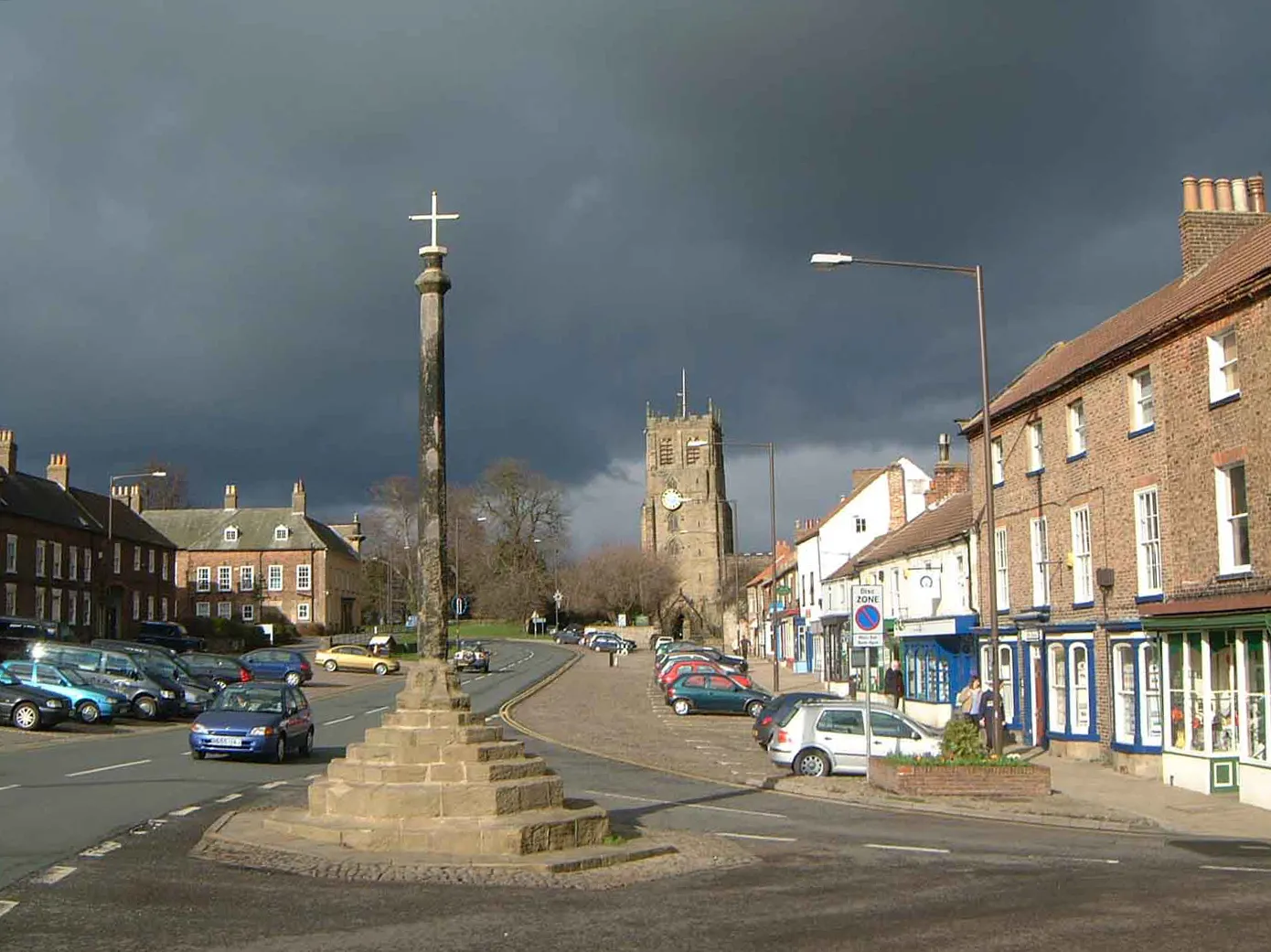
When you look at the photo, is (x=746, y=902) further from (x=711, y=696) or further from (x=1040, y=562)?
(x=711, y=696)

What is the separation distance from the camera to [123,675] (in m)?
38.1

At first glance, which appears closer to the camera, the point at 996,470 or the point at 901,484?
the point at 996,470

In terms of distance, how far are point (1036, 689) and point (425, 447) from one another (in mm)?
18561

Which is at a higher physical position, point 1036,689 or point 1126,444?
point 1126,444

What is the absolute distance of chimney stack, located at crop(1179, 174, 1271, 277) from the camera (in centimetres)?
2717

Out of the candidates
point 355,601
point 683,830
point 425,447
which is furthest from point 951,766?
point 355,601

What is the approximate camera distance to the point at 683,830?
53.0 feet

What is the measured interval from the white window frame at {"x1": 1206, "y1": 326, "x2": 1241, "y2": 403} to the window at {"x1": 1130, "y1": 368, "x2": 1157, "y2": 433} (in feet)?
7.51

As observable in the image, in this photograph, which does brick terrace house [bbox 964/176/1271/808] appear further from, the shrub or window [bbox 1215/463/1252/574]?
the shrub

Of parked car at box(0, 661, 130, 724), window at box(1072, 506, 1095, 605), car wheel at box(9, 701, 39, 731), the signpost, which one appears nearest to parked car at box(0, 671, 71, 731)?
car wheel at box(9, 701, 39, 731)

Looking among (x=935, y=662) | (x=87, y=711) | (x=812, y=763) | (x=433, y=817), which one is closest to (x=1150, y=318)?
(x=812, y=763)

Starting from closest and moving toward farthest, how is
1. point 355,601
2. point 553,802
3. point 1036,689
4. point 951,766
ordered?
1. point 553,802
2. point 951,766
3. point 1036,689
4. point 355,601

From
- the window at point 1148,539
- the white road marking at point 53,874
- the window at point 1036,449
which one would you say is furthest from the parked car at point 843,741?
the white road marking at point 53,874

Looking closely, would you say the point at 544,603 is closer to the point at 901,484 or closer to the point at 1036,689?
the point at 901,484
